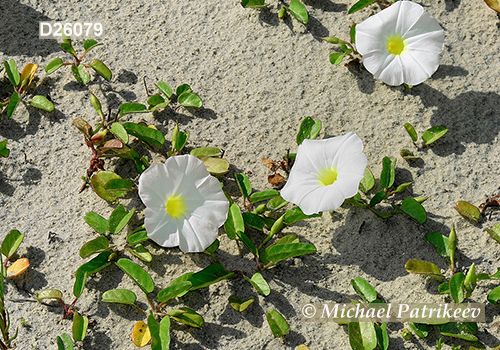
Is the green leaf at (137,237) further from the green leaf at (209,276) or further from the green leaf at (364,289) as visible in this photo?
the green leaf at (364,289)

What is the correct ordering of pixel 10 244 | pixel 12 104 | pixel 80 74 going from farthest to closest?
pixel 80 74, pixel 12 104, pixel 10 244

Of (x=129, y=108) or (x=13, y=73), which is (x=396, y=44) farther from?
(x=13, y=73)

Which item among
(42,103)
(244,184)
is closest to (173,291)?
(244,184)

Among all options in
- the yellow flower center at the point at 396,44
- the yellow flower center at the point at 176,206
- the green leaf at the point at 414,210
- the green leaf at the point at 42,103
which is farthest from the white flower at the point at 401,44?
the green leaf at the point at 42,103

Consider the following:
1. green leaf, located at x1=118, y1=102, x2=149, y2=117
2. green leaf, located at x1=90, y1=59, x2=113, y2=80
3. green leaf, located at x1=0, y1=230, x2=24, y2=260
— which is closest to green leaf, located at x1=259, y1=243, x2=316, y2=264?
green leaf, located at x1=118, y1=102, x2=149, y2=117

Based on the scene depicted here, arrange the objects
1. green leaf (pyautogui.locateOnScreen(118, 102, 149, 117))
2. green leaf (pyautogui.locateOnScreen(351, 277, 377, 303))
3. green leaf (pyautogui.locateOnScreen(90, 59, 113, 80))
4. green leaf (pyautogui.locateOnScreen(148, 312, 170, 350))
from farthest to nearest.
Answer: green leaf (pyautogui.locateOnScreen(90, 59, 113, 80)), green leaf (pyautogui.locateOnScreen(118, 102, 149, 117)), green leaf (pyautogui.locateOnScreen(351, 277, 377, 303)), green leaf (pyautogui.locateOnScreen(148, 312, 170, 350))

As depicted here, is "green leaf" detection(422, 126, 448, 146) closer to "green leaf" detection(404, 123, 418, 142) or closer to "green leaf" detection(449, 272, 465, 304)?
"green leaf" detection(404, 123, 418, 142)

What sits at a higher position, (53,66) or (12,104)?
(53,66)
